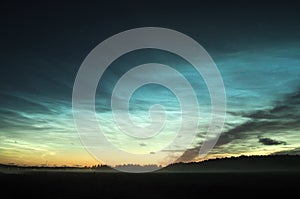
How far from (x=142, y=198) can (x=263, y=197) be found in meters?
12.5

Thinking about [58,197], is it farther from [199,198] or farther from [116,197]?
[199,198]

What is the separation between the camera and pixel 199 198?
34.7 metres

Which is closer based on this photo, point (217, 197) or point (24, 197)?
point (24, 197)

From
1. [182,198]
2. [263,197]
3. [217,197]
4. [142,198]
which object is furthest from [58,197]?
[263,197]

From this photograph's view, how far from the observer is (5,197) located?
32.8m

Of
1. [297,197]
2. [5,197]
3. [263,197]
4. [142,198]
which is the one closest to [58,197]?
[5,197]

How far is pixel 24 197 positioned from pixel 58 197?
9.98 feet

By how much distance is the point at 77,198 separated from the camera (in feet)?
108

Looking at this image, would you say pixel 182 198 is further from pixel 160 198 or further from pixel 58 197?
pixel 58 197

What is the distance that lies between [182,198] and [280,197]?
9.89 meters

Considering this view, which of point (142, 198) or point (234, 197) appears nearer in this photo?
point (142, 198)

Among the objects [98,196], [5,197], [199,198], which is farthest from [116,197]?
[5,197]

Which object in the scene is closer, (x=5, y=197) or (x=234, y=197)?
(x=5, y=197)

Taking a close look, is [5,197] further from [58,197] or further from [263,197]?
[263,197]
